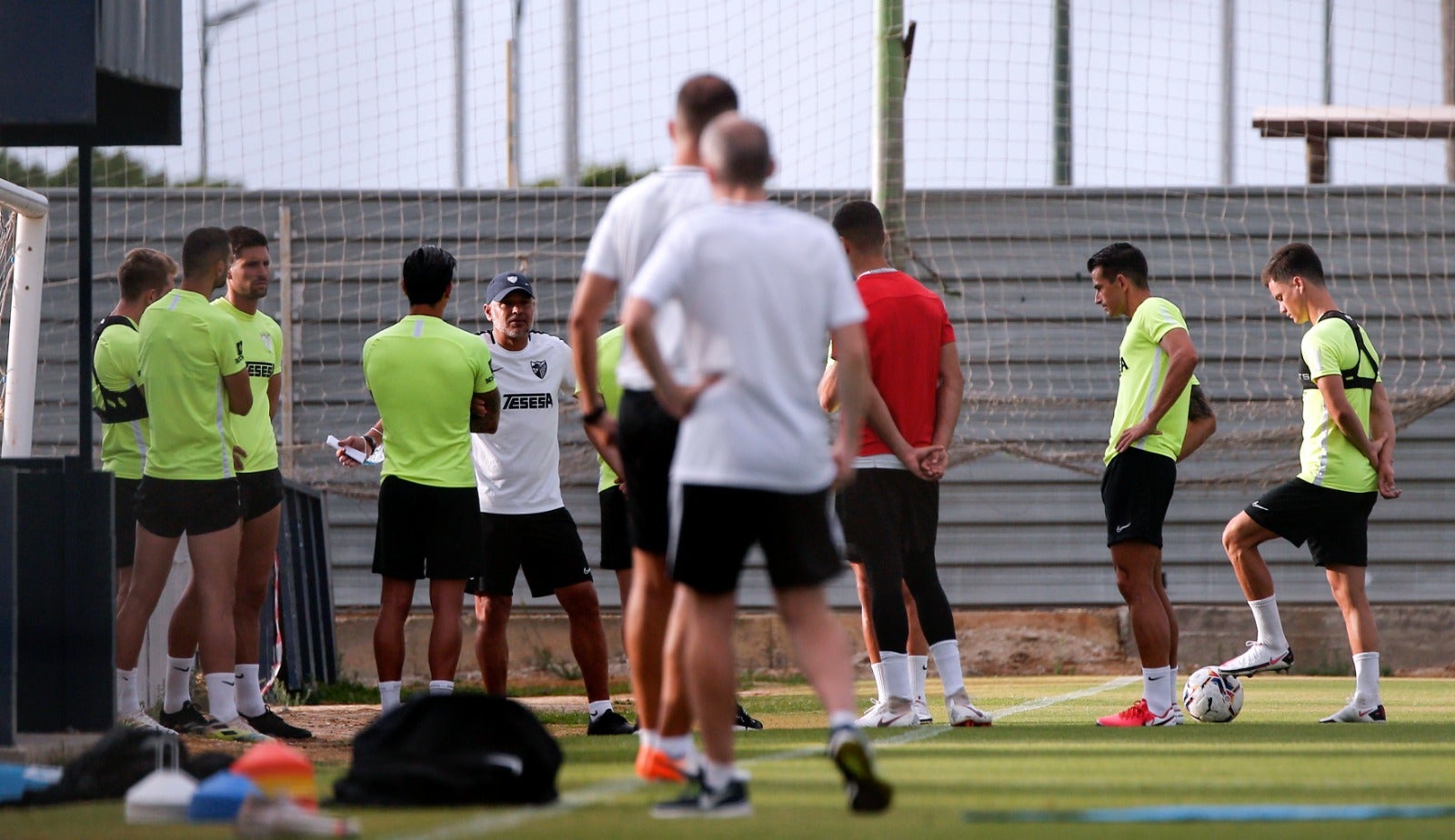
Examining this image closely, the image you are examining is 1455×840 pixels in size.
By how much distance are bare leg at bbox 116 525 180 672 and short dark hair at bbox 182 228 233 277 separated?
117cm

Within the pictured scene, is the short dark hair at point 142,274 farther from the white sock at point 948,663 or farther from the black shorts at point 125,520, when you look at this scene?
the white sock at point 948,663

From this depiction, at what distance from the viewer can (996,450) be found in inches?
533

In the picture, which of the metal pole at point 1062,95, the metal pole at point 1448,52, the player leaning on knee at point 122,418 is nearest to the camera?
the player leaning on knee at point 122,418

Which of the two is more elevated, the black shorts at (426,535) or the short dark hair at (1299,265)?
the short dark hair at (1299,265)

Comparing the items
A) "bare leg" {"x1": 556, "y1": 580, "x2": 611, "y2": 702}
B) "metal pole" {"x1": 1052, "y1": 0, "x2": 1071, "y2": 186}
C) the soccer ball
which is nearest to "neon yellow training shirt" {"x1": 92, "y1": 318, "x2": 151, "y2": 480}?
"bare leg" {"x1": 556, "y1": 580, "x2": 611, "y2": 702}

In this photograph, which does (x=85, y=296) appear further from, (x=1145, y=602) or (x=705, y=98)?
(x=1145, y=602)

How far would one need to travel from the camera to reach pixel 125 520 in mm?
7941

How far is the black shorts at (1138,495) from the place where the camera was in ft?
25.2

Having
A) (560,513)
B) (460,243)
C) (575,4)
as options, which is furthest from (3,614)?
(575,4)

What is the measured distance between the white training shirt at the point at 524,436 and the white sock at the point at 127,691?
172cm

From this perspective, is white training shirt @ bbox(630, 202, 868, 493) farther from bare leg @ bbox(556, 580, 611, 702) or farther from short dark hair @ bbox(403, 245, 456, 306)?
bare leg @ bbox(556, 580, 611, 702)

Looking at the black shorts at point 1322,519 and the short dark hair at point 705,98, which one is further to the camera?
the black shorts at point 1322,519

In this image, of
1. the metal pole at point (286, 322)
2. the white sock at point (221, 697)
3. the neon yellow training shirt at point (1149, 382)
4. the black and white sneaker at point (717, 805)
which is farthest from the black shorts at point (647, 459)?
the metal pole at point (286, 322)

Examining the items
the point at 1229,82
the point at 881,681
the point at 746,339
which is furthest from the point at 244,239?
the point at 1229,82
